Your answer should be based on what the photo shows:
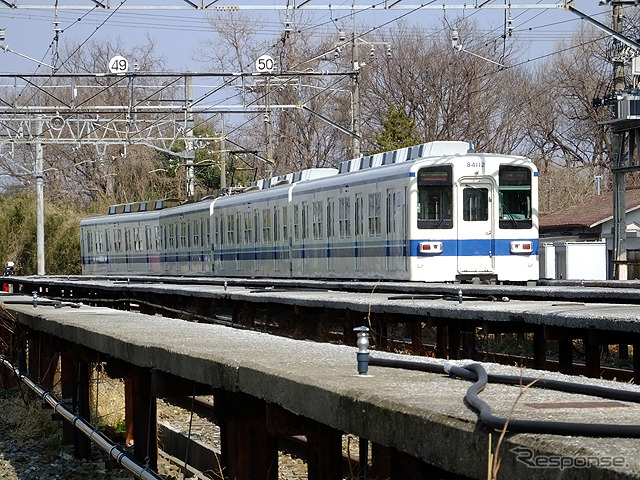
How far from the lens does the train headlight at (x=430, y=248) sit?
20.3 metres

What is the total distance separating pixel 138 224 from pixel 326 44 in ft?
86.3

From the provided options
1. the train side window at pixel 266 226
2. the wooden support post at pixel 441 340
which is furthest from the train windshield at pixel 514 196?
the train side window at pixel 266 226

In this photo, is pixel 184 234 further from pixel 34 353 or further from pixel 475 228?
pixel 34 353

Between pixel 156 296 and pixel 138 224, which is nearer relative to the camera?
pixel 156 296

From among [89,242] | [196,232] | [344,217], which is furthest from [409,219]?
[89,242]

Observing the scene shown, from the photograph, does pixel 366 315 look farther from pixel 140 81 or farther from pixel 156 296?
pixel 140 81

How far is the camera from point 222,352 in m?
6.39

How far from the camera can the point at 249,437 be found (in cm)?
601

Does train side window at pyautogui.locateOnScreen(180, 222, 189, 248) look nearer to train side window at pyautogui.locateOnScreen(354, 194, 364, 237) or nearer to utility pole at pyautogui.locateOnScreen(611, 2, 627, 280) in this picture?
utility pole at pyautogui.locateOnScreen(611, 2, 627, 280)

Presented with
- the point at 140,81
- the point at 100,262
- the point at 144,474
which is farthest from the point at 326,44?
the point at 144,474

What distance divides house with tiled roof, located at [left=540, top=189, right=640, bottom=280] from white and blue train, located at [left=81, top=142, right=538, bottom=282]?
24.6 ft

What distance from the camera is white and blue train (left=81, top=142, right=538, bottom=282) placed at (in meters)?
20.5

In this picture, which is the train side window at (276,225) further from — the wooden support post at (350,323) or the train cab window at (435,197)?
the wooden support post at (350,323)

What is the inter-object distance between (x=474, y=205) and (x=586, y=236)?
776 inches
